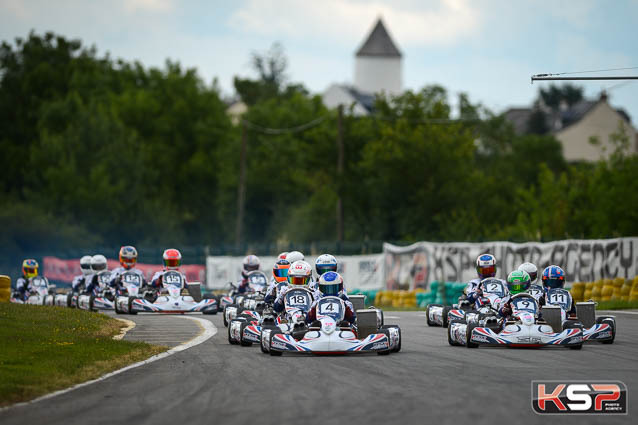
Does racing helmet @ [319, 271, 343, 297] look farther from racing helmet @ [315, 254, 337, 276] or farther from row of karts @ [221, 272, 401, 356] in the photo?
racing helmet @ [315, 254, 337, 276]

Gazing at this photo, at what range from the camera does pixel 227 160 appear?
9269 cm

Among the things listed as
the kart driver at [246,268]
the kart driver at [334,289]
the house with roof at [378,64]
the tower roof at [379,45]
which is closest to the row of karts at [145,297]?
the kart driver at [246,268]

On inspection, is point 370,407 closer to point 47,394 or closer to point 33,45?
point 47,394

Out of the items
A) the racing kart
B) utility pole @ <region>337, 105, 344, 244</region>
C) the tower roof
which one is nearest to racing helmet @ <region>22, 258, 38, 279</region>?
utility pole @ <region>337, 105, 344, 244</region>

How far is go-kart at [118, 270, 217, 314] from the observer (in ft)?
97.1

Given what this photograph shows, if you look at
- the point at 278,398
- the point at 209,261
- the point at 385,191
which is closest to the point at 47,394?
the point at 278,398

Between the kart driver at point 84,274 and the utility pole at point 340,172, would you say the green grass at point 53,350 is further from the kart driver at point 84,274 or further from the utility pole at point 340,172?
the utility pole at point 340,172

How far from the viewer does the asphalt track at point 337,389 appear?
9789 mm

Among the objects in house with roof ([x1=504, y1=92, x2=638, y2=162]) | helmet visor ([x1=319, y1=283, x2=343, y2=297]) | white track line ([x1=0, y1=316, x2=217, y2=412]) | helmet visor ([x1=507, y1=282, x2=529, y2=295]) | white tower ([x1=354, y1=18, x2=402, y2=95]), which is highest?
white tower ([x1=354, y1=18, x2=402, y2=95])

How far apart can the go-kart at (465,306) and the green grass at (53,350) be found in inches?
246

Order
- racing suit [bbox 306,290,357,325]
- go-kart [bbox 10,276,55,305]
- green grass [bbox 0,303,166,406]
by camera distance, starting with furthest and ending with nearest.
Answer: go-kart [bbox 10,276,55,305] < racing suit [bbox 306,290,357,325] < green grass [bbox 0,303,166,406]

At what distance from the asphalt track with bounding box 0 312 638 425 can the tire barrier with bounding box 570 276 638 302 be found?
1396 cm

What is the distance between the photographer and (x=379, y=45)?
138625mm

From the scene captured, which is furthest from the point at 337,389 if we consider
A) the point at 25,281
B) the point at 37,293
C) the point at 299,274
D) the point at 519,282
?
the point at 25,281
